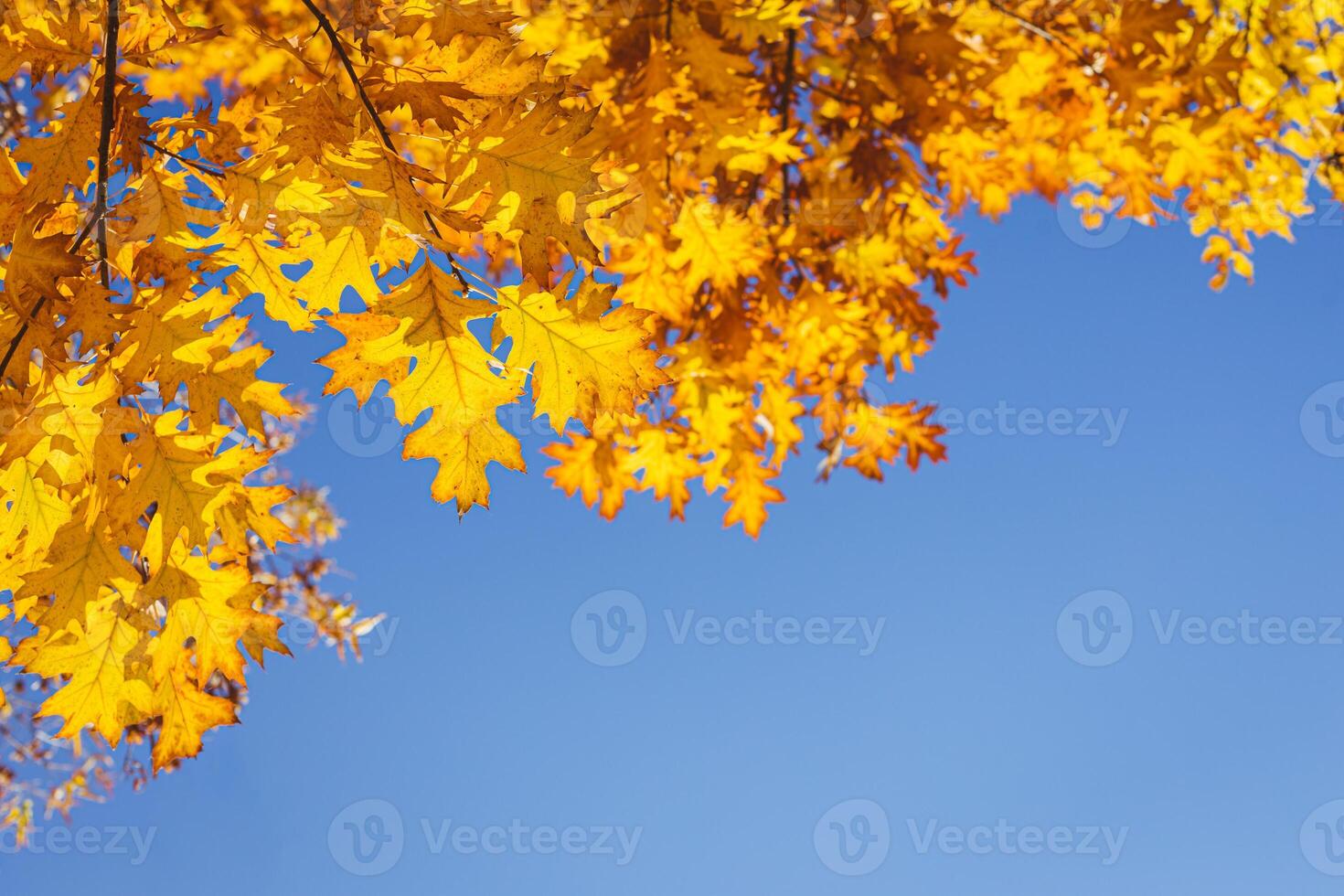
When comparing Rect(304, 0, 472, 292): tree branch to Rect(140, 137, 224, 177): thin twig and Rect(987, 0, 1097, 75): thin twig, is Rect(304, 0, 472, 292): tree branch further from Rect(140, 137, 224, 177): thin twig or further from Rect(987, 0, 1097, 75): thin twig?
Rect(987, 0, 1097, 75): thin twig

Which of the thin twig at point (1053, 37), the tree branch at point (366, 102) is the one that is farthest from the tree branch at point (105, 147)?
the thin twig at point (1053, 37)

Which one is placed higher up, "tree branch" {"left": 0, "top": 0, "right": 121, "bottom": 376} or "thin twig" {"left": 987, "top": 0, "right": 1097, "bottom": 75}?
"thin twig" {"left": 987, "top": 0, "right": 1097, "bottom": 75}

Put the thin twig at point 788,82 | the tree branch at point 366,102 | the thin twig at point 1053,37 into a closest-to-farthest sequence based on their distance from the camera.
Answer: the tree branch at point 366,102 → the thin twig at point 788,82 → the thin twig at point 1053,37

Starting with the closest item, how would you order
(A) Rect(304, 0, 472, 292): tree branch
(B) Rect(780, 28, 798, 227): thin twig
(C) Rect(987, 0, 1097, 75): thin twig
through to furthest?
1. (A) Rect(304, 0, 472, 292): tree branch
2. (B) Rect(780, 28, 798, 227): thin twig
3. (C) Rect(987, 0, 1097, 75): thin twig

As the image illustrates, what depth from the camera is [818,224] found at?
185 inches

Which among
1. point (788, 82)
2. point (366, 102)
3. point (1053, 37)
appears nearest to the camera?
point (366, 102)

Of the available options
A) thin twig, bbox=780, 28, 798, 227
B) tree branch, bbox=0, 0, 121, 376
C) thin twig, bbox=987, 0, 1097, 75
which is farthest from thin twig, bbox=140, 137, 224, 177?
thin twig, bbox=987, 0, 1097, 75

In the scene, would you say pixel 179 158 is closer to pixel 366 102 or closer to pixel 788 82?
pixel 366 102

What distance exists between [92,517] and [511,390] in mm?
710

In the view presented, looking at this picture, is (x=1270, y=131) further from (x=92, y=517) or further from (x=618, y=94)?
(x=92, y=517)

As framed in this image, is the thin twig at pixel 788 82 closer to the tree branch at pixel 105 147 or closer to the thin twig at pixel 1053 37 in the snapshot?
the thin twig at pixel 1053 37

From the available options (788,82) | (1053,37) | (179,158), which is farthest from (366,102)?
(1053,37)

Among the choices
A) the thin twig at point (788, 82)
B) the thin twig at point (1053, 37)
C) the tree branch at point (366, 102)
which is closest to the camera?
the tree branch at point (366, 102)

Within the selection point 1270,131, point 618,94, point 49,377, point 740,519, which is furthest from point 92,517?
point 1270,131
